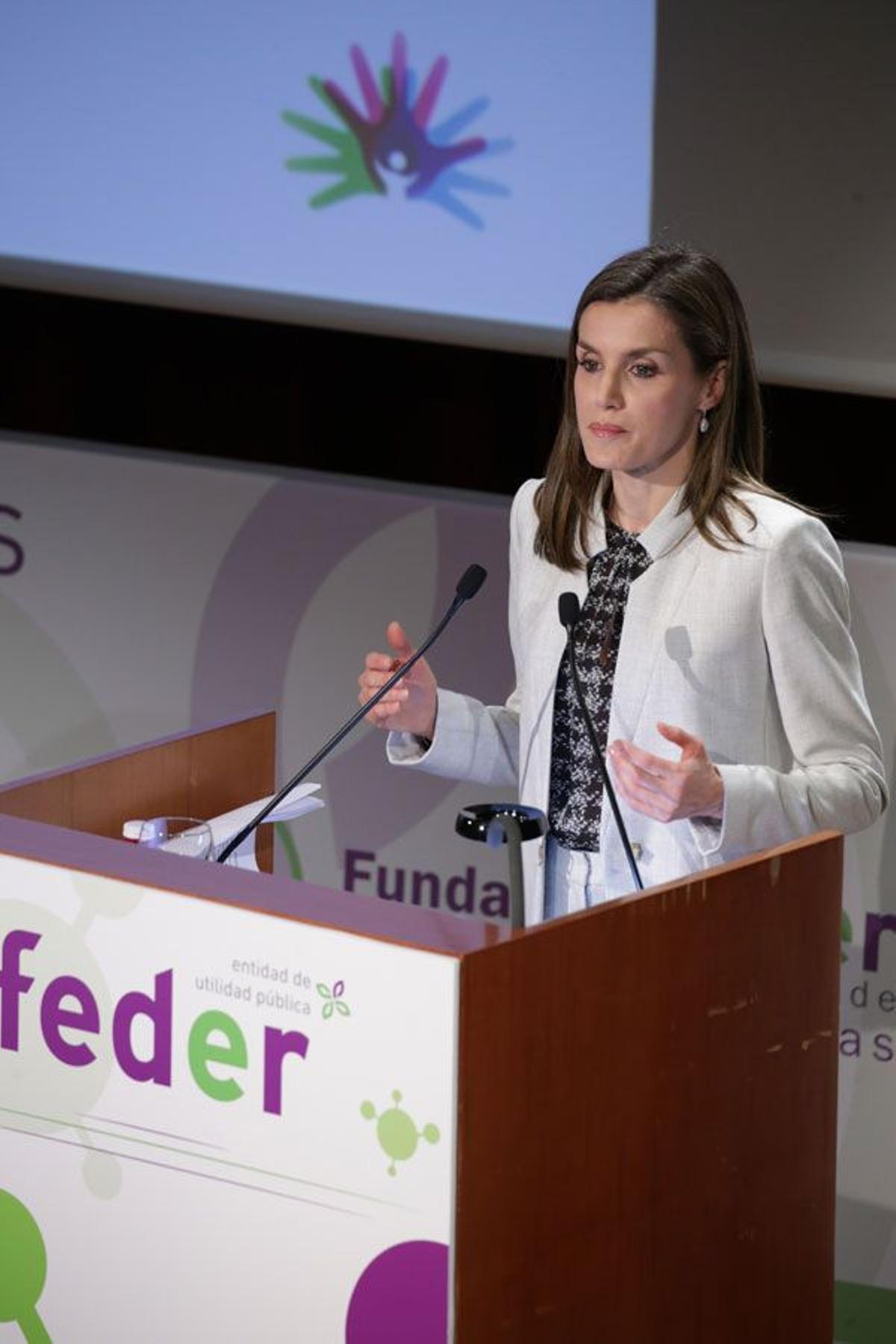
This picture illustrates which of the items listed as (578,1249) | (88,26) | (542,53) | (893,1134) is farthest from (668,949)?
(88,26)

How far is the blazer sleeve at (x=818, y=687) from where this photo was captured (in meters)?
2.50

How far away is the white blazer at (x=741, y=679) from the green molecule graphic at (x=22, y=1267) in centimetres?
75

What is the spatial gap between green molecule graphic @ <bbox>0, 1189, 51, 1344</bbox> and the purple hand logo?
2.41 m

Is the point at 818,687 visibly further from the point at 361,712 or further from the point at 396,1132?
the point at 396,1132

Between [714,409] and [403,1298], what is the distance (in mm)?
1110

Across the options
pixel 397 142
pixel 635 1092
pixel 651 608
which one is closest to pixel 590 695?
pixel 651 608

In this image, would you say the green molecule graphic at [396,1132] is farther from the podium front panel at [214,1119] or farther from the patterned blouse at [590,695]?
the patterned blouse at [590,695]

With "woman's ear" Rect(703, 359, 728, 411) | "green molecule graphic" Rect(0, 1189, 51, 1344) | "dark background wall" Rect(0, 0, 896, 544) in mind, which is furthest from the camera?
"dark background wall" Rect(0, 0, 896, 544)

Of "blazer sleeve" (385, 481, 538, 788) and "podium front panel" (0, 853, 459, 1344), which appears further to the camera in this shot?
"blazer sleeve" (385, 481, 538, 788)

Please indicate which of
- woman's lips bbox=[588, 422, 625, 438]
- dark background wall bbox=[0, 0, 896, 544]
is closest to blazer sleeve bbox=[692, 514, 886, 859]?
woman's lips bbox=[588, 422, 625, 438]

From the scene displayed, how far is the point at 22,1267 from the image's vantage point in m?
2.15

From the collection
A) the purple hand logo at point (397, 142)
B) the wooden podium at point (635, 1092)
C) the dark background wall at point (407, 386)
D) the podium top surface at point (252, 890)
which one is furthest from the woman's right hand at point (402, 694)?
the purple hand logo at point (397, 142)

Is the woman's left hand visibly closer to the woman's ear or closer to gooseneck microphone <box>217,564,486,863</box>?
gooseneck microphone <box>217,564,486,863</box>

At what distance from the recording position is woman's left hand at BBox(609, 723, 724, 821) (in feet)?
7.48
